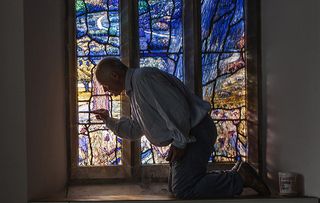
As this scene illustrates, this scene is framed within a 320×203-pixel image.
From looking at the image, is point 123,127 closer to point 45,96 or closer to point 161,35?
point 45,96

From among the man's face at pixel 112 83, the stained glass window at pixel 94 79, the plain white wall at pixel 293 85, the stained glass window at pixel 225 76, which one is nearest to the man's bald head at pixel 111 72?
the man's face at pixel 112 83

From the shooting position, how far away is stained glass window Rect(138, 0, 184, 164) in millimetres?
3799

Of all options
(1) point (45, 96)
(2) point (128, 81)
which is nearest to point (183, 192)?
(2) point (128, 81)

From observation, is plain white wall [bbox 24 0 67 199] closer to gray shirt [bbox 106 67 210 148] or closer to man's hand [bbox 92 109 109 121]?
man's hand [bbox 92 109 109 121]

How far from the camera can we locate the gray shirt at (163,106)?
3.02m

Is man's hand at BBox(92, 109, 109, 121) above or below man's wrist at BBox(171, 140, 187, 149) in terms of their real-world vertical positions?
above

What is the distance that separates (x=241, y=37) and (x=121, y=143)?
0.98 meters

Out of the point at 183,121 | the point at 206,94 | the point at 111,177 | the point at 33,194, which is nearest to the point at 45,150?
the point at 33,194

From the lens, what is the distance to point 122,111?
12.2 ft

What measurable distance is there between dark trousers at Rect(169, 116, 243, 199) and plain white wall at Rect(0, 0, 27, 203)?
0.77 meters

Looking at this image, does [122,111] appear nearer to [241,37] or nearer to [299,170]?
[241,37]

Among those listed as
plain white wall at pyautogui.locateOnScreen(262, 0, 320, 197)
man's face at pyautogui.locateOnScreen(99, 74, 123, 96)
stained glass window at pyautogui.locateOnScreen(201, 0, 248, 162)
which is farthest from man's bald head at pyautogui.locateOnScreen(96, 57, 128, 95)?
plain white wall at pyautogui.locateOnScreen(262, 0, 320, 197)

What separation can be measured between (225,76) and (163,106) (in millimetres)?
886

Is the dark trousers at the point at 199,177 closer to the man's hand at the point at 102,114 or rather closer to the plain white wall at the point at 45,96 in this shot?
the man's hand at the point at 102,114
